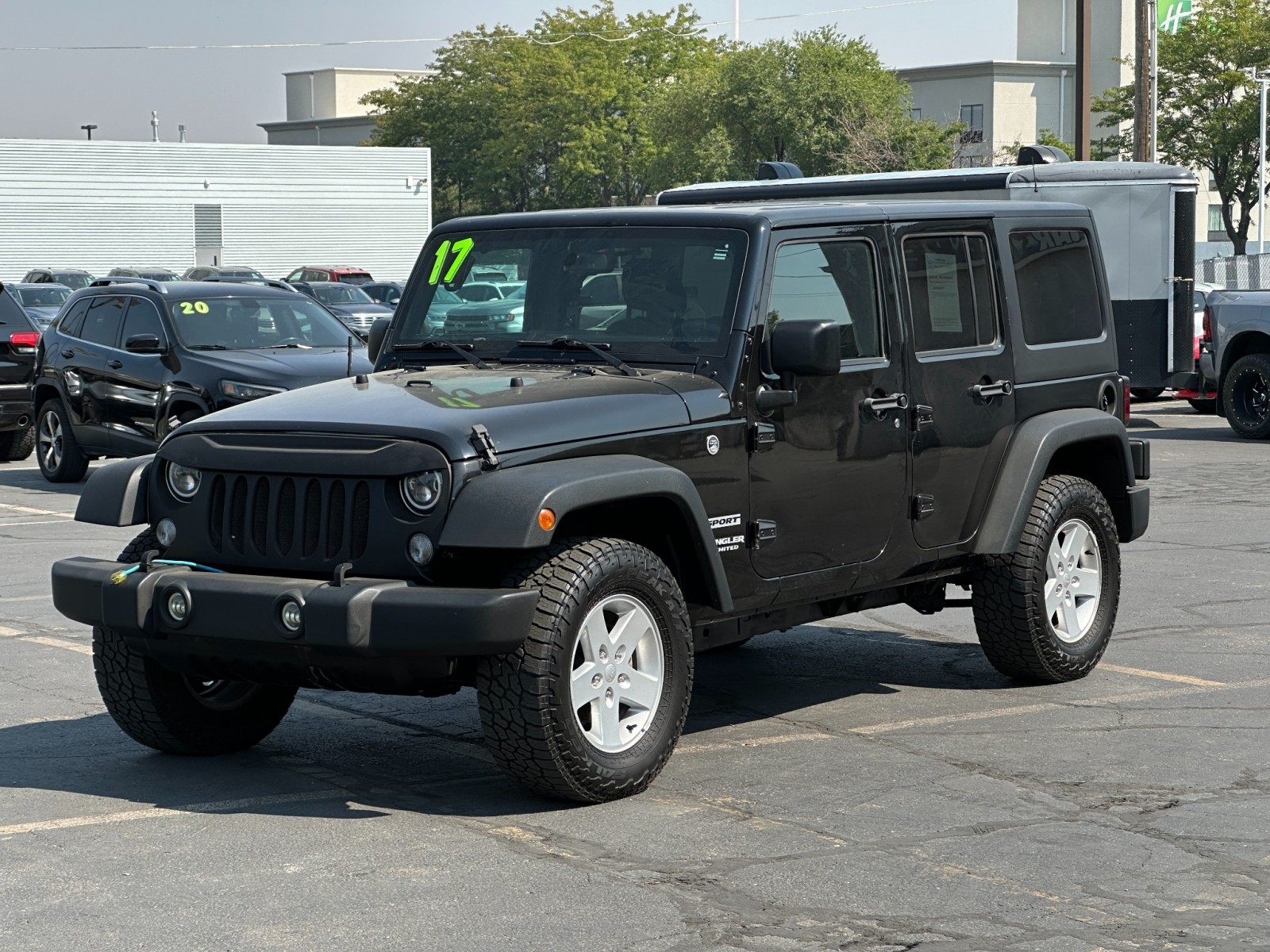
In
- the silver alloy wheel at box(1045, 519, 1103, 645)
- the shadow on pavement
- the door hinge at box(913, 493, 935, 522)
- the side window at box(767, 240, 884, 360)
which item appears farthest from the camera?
the silver alloy wheel at box(1045, 519, 1103, 645)

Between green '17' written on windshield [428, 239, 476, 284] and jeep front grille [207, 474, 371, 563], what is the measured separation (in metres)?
1.56

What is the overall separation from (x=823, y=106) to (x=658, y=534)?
68.6m

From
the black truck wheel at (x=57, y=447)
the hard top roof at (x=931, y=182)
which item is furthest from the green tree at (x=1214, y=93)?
the black truck wheel at (x=57, y=447)

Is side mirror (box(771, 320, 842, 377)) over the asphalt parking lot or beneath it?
over

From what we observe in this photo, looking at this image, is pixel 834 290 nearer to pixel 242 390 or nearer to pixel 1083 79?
pixel 242 390

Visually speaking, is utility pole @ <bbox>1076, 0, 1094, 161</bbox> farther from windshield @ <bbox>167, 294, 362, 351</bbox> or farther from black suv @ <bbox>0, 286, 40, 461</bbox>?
black suv @ <bbox>0, 286, 40, 461</bbox>

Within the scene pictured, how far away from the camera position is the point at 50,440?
1727 cm

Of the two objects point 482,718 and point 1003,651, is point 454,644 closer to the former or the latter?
point 482,718

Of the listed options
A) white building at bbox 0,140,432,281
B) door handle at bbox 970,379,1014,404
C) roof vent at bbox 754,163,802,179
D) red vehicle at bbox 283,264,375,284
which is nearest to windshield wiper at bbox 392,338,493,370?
door handle at bbox 970,379,1014,404

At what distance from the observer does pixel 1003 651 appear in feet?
25.2

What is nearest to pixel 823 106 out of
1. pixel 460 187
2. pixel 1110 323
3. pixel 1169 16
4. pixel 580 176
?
pixel 580 176

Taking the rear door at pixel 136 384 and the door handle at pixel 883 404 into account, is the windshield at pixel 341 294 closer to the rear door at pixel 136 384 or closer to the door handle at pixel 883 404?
the rear door at pixel 136 384

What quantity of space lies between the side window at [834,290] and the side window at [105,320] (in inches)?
428

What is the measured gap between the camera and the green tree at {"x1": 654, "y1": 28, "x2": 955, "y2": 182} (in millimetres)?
71625
